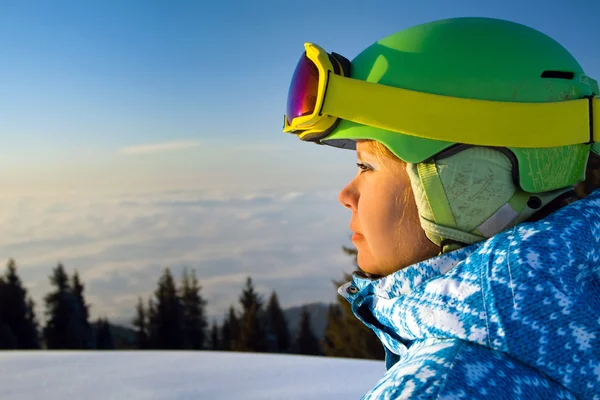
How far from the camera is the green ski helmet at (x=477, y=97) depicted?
68.4 inches

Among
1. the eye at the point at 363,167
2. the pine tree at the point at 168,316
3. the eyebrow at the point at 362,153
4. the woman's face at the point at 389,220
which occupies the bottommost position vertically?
the pine tree at the point at 168,316

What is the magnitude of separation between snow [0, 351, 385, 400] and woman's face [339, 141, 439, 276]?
2.74 m

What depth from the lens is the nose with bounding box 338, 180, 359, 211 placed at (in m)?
1.93

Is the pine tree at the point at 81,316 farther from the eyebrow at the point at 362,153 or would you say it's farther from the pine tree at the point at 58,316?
the eyebrow at the point at 362,153

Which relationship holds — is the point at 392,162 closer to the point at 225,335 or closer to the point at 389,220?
the point at 389,220

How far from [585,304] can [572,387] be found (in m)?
0.20

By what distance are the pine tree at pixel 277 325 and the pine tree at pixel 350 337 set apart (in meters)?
16.8

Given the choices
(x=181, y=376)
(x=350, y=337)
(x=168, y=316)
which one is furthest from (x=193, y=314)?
(x=181, y=376)

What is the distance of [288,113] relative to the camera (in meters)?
2.23

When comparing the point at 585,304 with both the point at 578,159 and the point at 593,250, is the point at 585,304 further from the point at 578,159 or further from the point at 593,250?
the point at 578,159

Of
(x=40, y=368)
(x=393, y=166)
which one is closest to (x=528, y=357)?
(x=393, y=166)

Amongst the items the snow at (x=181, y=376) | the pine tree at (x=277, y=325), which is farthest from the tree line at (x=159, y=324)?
the snow at (x=181, y=376)

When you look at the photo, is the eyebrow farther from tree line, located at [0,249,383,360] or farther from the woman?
tree line, located at [0,249,383,360]

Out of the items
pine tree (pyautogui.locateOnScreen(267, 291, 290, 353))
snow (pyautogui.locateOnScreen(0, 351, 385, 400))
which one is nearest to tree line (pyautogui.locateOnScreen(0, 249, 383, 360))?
pine tree (pyautogui.locateOnScreen(267, 291, 290, 353))
